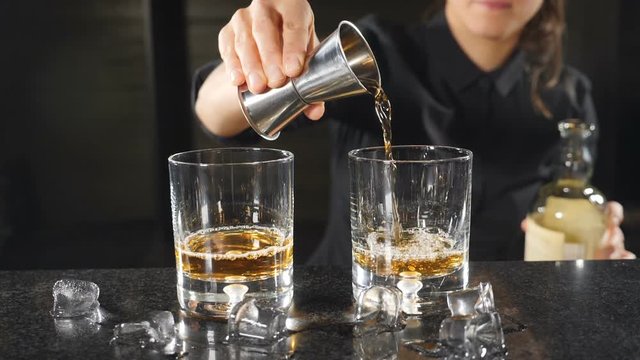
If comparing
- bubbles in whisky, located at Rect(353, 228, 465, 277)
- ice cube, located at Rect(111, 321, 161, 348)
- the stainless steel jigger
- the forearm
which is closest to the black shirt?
the forearm

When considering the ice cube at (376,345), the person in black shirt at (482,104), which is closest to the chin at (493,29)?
the person in black shirt at (482,104)

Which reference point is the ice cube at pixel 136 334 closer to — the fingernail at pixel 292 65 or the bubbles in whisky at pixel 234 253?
the bubbles in whisky at pixel 234 253

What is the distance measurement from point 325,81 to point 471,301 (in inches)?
11.8

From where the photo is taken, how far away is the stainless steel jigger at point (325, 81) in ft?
3.12

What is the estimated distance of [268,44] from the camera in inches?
42.8

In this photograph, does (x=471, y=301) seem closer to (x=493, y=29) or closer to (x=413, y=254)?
(x=413, y=254)

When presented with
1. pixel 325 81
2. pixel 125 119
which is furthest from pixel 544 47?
pixel 325 81

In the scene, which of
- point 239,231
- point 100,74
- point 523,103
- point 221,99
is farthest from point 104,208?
point 239,231

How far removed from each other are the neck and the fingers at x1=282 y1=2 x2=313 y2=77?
3.35ft

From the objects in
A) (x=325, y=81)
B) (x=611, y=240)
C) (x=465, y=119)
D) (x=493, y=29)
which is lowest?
(x=611, y=240)

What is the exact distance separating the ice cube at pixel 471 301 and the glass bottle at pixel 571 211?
3.15ft

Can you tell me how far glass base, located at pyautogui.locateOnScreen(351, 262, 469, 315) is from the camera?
Result: 2.95ft

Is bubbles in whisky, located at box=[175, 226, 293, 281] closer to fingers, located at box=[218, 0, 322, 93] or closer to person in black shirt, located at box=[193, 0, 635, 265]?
fingers, located at box=[218, 0, 322, 93]

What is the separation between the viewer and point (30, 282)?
3.48 ft
